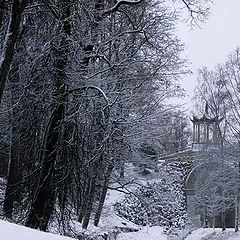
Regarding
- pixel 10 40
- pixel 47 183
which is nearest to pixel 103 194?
pixel 47 183

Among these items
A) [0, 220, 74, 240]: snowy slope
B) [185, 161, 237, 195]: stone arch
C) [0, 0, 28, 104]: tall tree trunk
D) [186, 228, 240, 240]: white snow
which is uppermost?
[185, 161, 237, 195]: stone arch

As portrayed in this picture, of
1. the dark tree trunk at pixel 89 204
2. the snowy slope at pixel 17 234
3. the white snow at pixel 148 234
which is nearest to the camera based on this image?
the snowy slope at pixel 17 234

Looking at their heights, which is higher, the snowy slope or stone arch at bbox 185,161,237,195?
stone arch at bbox 185,161,237,195

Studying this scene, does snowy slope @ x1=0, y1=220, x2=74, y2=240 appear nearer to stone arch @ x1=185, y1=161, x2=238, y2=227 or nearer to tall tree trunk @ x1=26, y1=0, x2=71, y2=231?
tall tree trunk @ x1=26, y1=0, x2=71, y2=231

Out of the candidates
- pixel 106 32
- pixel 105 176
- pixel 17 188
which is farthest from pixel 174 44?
pixel 17 188

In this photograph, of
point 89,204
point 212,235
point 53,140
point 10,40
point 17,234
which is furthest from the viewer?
point 212,235

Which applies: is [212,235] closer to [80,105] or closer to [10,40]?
[80,105]

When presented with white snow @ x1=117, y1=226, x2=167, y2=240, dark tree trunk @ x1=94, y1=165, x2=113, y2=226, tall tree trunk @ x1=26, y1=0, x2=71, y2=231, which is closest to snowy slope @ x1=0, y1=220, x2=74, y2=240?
tall tree trunk @ x1=26, y1=0, x2=71, y2=231

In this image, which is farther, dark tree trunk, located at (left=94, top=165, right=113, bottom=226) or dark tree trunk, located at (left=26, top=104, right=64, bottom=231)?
dark tree trunk, located at (left=94, top=165, right=113, bottom=226)

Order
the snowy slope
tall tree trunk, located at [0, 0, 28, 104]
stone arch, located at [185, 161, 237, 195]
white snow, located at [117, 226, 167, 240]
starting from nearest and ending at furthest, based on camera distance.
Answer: the snowy slope
tall tree trunk, located at [0, 0, 28, 104]
white snow, located at [117, 226, 167, 240]
stone arch, located at [185, 161, 237, 195]

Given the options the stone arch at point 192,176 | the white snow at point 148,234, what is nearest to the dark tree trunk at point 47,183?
the white snow at point 148,234

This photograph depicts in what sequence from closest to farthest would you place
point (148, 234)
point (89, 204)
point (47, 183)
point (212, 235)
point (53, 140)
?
point (47, 183), point (53, 140), point (89, 204), point (148, 234), point (212, 235)

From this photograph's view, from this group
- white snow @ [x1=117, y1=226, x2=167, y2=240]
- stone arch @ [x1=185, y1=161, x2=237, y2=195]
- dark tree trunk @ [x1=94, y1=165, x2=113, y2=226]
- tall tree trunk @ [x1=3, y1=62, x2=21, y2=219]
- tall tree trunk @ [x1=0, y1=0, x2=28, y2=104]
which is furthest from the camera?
stone arch @ [x1=185, y1=161, x2=237, y2=195]

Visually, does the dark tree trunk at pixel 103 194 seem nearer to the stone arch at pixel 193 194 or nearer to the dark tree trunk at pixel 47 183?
the dark tree trunk at pixel 47 183
